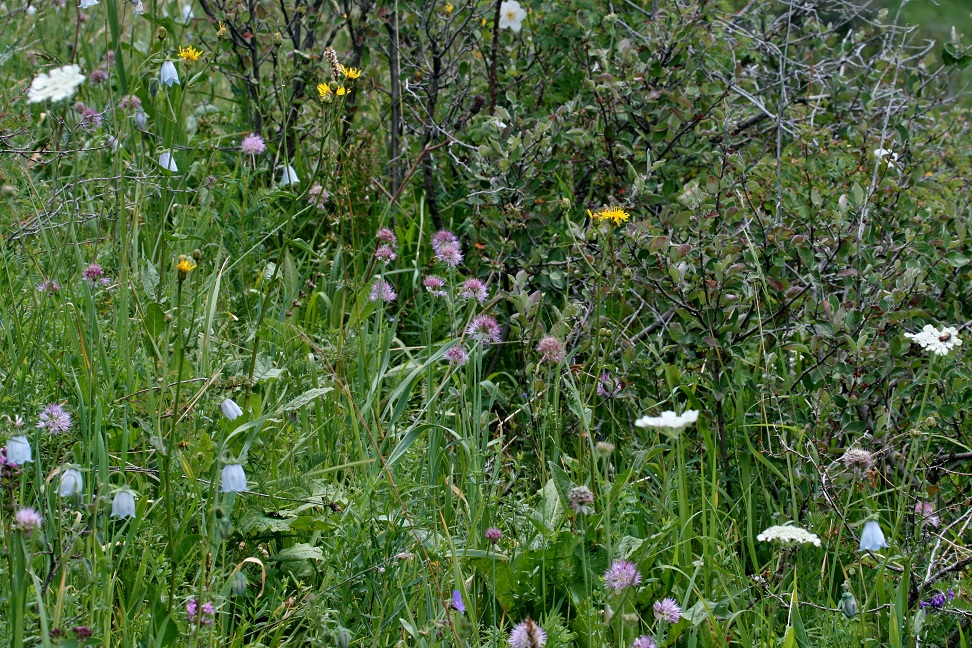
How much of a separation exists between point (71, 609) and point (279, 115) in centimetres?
229

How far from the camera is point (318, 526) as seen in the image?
Result: 1772 millimetres

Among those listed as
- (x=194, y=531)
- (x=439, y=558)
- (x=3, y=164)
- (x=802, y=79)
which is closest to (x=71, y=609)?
(x=194, y=531)

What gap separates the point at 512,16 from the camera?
11.1 ft

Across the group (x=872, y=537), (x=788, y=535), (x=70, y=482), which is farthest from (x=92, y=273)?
(x=872, y=537)

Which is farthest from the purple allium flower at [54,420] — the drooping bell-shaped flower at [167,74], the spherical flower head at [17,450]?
the drooping bell-shaped flower at [167,74]

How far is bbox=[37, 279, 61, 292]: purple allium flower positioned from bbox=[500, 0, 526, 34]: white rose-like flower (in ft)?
6.14

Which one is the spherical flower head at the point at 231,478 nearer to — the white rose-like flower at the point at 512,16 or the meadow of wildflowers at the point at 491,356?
the meadow of wildflowers at the point at 491,356

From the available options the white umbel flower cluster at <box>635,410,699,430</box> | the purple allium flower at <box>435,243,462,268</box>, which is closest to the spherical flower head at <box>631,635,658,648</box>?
the white umbel flower cluster at <box>635,410,699,430</box>

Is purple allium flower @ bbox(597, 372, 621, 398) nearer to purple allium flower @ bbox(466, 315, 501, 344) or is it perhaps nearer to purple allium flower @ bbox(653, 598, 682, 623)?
purple allium flower @ bbox(466, 315, 501, 344)

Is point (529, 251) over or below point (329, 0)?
below

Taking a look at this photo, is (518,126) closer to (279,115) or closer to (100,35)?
(279,115)

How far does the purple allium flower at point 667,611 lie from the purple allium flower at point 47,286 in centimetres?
142

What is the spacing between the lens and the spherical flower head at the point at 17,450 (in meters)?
1.35

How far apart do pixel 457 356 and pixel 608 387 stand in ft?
1.51
